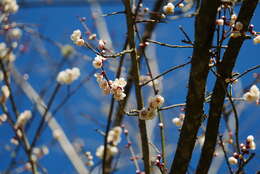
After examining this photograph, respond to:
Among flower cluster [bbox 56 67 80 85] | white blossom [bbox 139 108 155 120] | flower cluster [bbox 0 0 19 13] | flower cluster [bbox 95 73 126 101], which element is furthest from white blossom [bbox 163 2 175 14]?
flower cluster [bbox 0 0 19 13]

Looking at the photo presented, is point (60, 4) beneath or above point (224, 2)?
above

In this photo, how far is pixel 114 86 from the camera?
1802 mm

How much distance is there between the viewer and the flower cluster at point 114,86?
70.4 inches

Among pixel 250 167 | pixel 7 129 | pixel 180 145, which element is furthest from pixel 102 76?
pixel 7 129

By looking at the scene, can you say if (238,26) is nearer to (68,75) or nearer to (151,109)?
(151,109)

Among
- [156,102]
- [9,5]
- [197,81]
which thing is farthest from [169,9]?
[9,5]

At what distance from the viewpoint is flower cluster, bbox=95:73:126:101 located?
1.79 m

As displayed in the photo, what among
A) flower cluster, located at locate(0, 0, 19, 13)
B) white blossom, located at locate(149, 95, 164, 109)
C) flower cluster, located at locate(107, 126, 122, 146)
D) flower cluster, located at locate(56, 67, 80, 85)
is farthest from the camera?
flower cluster, located at locate(0, 0, 19, 13)

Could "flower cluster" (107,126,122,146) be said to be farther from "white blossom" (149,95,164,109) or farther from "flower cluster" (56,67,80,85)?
"white blossom" (149,95,164,109)

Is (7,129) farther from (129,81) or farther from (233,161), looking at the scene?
(233,161)

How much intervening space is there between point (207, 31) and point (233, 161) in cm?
89

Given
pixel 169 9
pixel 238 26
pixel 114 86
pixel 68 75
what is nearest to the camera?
pixel 238 26

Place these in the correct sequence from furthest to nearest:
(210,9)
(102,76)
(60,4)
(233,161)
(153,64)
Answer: (153,64) → (60,4) → (233,161) → (102,76) → (210,9)

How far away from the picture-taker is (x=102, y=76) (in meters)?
1.83
